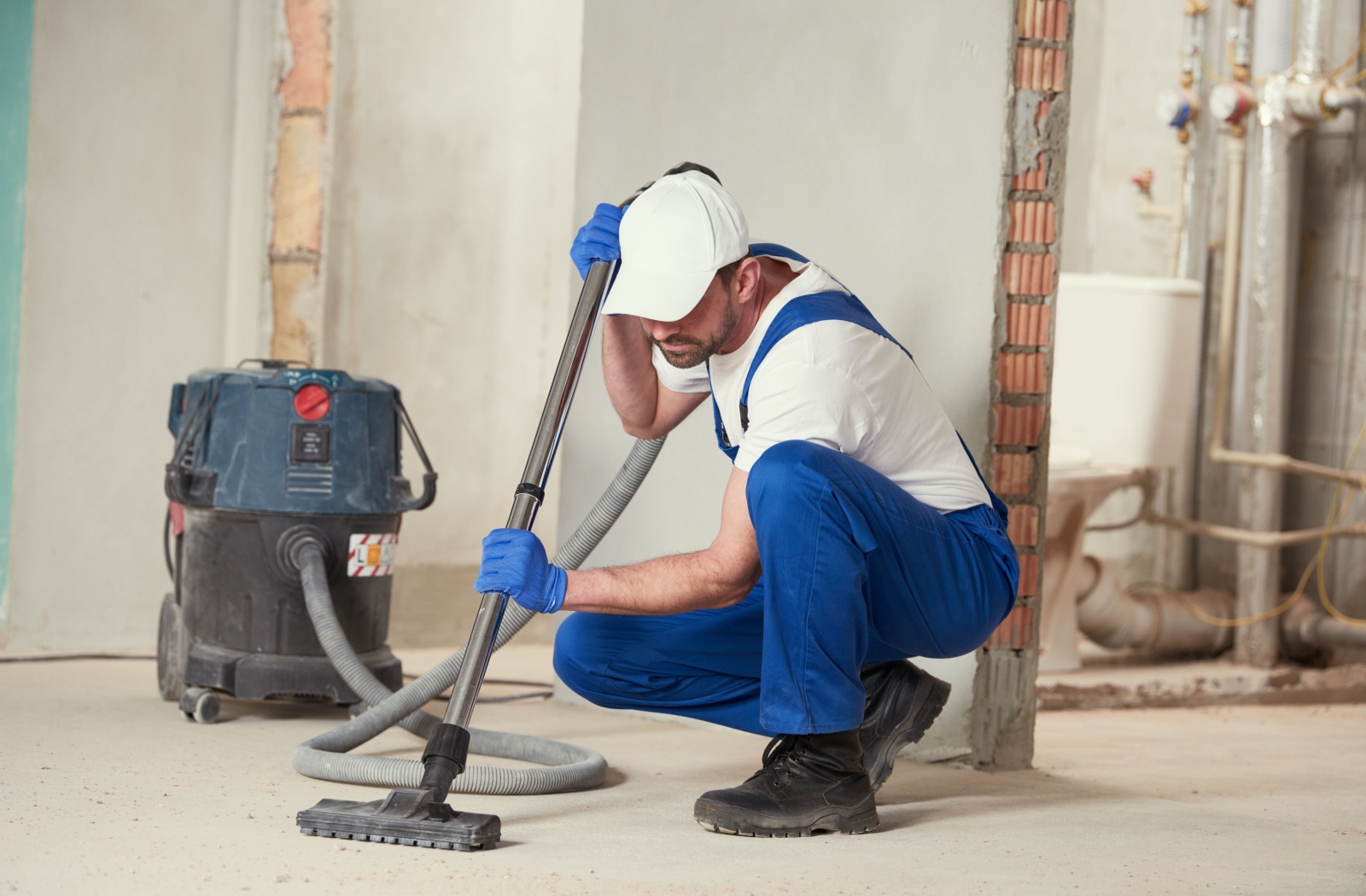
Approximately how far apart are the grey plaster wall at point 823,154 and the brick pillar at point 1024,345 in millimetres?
35

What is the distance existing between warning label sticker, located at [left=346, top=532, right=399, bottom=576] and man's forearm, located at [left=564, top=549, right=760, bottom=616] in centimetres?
89

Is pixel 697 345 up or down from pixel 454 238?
down

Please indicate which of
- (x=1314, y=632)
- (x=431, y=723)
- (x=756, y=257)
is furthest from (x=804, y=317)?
(x=1314, y=632)

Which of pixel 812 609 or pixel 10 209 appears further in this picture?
pixel 10 209

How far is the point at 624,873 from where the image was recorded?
173cm

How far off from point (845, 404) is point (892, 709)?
0.49 metres

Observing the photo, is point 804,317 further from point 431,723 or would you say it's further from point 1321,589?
point 1321,589

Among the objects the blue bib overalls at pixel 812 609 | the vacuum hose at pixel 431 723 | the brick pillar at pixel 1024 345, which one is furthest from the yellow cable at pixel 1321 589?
the vacuum hose at pixel 431 723

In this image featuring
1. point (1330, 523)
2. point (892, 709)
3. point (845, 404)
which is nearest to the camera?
point (845, 404)

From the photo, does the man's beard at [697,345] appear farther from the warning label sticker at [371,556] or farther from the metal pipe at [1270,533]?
the metal pipe at [1270,533]

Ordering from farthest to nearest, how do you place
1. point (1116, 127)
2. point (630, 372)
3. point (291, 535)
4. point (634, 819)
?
point (1116, 127), point (291, 535), point (630, 372), point (634, 819)

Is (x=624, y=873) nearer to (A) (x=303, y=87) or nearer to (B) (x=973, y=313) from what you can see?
(B) (x=973, y=313)

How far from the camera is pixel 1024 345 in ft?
8.34

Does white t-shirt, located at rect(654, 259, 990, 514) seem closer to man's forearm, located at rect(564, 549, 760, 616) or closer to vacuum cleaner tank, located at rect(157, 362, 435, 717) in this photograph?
man's forearm, located at rect(564, 549, 760, 616)
